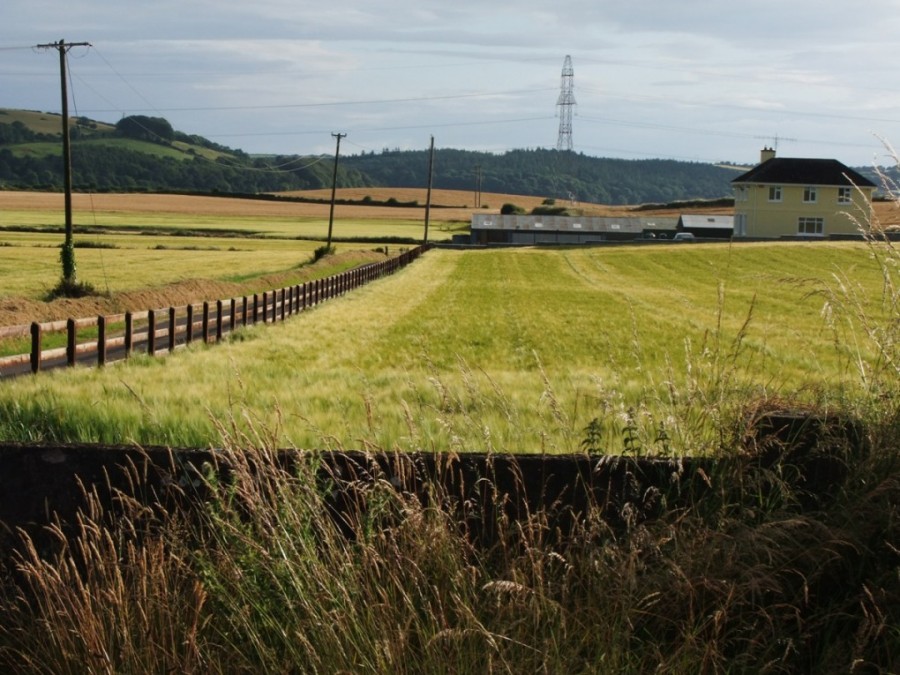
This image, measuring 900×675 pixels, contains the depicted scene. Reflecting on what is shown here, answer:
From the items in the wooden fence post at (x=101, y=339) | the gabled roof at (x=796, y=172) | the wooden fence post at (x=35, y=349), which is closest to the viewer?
the wooden fence post at (x=35, y=349)

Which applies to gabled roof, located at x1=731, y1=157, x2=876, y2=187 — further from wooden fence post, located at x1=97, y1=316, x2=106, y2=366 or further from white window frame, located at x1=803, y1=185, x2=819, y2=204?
wooden fence post, located at x1=97, y1=316, x2=106, y2=366

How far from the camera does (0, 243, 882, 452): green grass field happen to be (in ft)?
20.2

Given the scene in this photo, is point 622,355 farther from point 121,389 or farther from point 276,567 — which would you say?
point 276,567

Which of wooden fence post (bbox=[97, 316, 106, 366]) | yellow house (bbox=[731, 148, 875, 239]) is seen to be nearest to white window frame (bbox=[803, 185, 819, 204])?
yellow house (bbox=[731, 148, 875, 239])

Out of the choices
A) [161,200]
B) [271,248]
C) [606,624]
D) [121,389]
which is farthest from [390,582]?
[161,200]

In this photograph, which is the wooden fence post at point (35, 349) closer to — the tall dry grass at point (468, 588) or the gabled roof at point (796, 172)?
the tall dry grass at point (468, 588)

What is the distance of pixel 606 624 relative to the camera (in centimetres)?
433

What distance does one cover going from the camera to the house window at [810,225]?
101 meters

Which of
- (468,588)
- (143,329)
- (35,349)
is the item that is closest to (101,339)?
(35,349)

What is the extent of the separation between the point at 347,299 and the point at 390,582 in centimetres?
3727

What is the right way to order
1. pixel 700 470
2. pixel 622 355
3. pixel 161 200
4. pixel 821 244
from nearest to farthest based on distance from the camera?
pixel 700 470
pixel 622 355
pixel 821 244
pixel 161 200

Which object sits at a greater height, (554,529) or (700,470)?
(700,470)

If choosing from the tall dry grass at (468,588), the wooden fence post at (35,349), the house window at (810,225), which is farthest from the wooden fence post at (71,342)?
the house window at (810,225)

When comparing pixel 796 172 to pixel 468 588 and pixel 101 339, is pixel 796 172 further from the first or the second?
pixel 468 588
